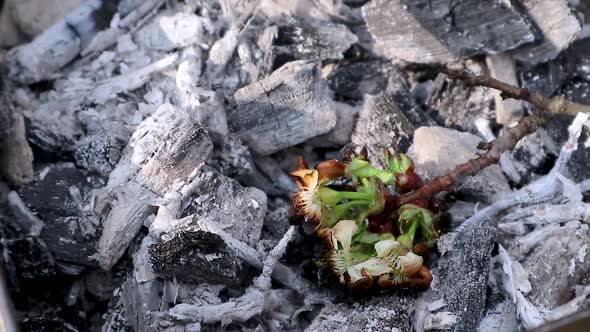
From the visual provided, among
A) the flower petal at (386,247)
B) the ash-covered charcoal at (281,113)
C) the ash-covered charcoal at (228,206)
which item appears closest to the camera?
the flower petal at (386,247)

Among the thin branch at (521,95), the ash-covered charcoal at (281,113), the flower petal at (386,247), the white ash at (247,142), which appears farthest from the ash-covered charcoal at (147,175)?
the thin branch at (521,95)

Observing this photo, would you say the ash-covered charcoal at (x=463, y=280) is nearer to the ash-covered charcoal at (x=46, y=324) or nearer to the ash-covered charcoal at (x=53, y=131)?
the ash-covered charcoal at (x=46, y=324)

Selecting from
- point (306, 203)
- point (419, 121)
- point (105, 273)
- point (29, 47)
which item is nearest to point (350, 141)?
point (419, 121)

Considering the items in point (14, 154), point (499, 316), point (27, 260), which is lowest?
point (499, 316)

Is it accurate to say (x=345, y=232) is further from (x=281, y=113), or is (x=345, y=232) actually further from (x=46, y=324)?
(x=46, y=324)

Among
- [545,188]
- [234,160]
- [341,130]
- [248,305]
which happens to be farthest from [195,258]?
[545,188]

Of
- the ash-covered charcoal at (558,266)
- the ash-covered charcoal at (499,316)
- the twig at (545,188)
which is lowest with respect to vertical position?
the ash-covered charcoal at (499,316)

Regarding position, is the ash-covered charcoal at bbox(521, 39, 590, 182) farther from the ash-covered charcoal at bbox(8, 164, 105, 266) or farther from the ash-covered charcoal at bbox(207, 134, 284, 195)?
the ash-covered charcoal at bbox(8, 164, 105, 266)
